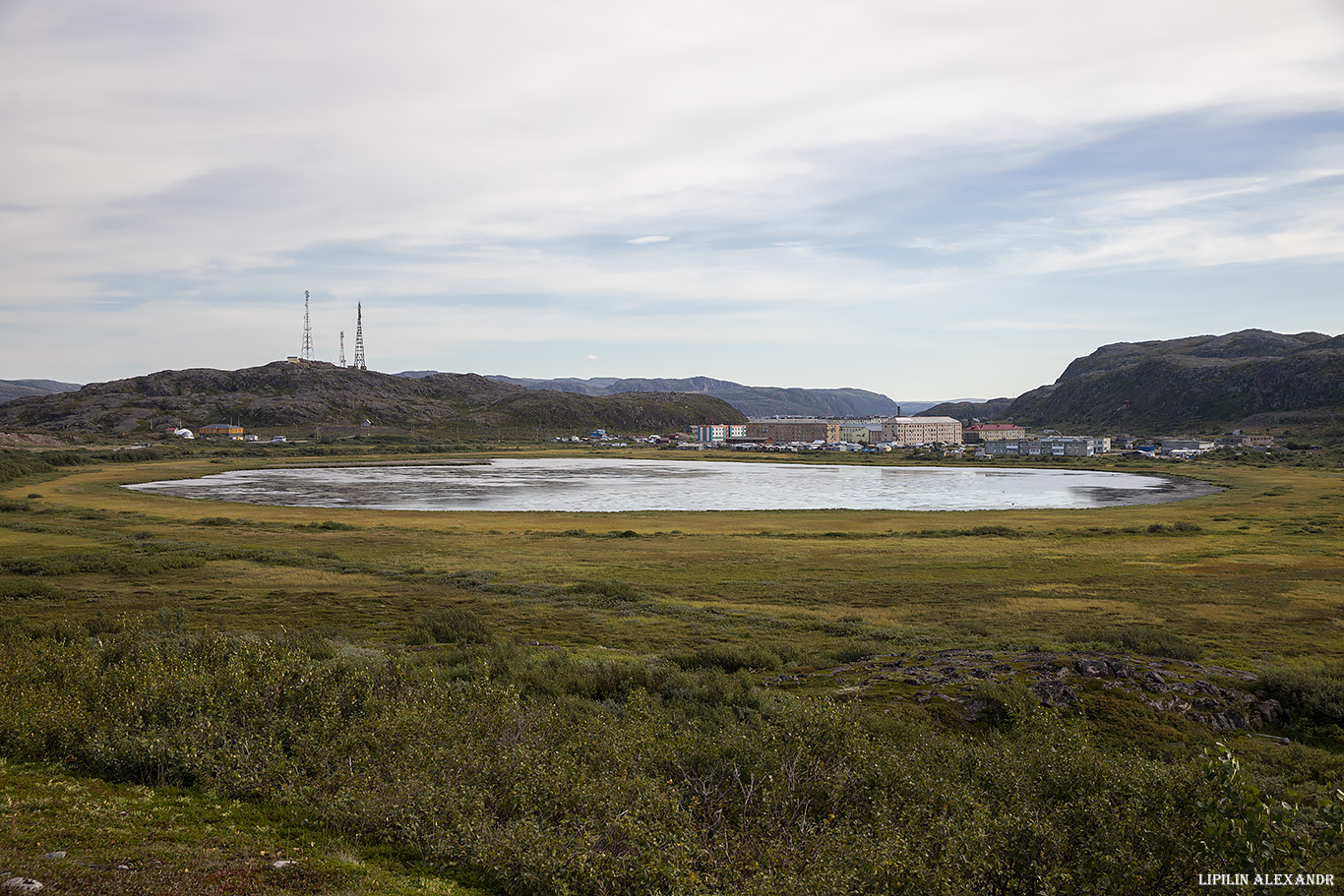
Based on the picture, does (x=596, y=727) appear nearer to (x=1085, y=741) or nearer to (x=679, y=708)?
(x=679, y=708)

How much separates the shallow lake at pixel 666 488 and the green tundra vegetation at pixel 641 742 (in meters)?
42.5

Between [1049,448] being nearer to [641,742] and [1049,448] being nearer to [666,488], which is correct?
[666,488]

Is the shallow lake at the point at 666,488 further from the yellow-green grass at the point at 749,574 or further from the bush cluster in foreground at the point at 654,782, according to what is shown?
the bush cluster in foreground at the point at 654,782

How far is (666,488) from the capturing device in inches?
3888

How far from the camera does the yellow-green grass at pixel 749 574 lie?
28188 millimetres

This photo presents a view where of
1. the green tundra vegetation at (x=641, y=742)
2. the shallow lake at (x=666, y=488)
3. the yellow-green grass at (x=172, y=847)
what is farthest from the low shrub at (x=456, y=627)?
the shallow lake at (x=666, y=488)

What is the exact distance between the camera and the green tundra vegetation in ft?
32.3

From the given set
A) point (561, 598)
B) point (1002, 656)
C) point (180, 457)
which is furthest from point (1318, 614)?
point (180, 457)

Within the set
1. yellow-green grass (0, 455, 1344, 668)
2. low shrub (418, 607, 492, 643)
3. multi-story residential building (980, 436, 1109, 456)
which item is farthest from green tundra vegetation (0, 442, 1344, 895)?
multi-story residential building (980, 436, 1109, 456)

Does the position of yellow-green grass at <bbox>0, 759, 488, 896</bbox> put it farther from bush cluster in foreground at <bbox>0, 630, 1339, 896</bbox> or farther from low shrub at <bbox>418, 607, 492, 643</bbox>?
low shrub at <bbox>418, 607, 492, 643</bbox>

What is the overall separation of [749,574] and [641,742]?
28117 millimetres

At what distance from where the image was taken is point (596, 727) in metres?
14.6

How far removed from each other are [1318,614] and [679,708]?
2758 cm

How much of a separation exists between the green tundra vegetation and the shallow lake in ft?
139
